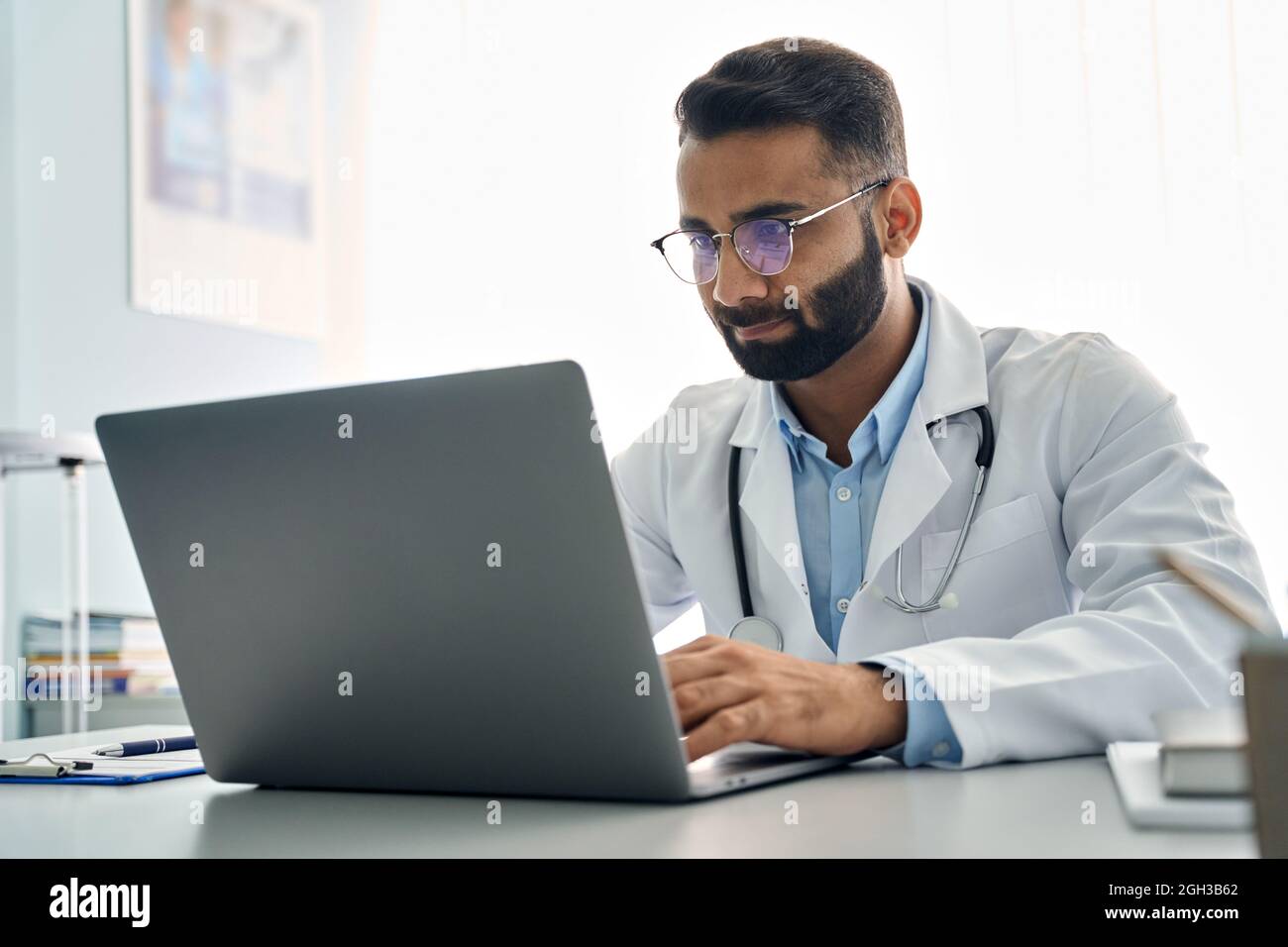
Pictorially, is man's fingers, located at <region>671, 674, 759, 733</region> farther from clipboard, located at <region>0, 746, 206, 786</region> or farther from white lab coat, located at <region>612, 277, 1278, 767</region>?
clipboard, located at <region>0, 746, 206, 786</region>

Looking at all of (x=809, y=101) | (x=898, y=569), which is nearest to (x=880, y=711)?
(x=898, y=569)

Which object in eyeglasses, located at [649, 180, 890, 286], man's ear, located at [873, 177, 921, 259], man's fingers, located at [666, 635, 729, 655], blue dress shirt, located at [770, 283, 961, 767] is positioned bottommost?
man's fingers, located at [666, 635, 729, 655]

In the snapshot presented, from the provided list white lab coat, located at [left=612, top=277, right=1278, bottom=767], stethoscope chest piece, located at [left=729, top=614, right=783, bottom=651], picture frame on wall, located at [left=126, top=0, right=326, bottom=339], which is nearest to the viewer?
white lab coat, located at [left=612, top=277, right=1278, bottom=767]

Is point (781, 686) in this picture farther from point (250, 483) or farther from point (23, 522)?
point (23, 522)

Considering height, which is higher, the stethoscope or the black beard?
the black beard

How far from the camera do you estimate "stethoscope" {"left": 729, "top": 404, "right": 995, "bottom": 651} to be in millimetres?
1354

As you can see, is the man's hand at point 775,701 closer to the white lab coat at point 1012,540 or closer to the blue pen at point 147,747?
the white lab coat at point 1012,540

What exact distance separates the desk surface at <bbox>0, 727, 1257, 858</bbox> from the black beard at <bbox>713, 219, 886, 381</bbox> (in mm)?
714

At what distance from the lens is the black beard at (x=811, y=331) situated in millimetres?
1561

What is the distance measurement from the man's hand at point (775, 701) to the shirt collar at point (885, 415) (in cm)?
68

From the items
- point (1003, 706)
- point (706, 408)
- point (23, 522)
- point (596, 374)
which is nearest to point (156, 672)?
point (23, 522)

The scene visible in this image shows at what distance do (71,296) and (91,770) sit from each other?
2.34 metres

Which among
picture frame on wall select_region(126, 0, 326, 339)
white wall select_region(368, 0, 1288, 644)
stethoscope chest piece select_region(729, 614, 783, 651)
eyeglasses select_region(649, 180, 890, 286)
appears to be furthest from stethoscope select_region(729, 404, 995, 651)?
picture frame on wall select_region(126, 0, 326, 339)

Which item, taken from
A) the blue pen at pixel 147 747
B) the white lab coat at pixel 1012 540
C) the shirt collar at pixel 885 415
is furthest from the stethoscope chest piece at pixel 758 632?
the blue pen at pixel 147 747
